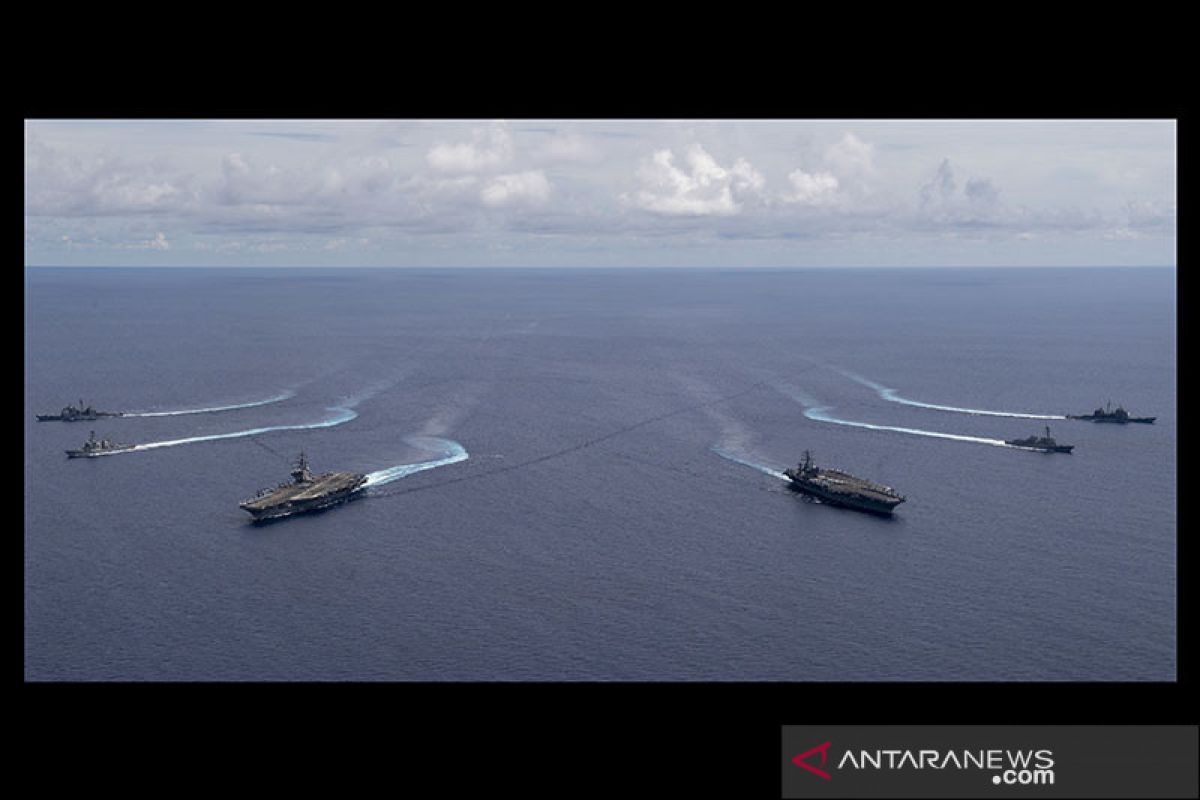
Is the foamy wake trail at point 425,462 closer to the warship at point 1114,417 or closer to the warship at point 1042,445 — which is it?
the warship at point 1042,445

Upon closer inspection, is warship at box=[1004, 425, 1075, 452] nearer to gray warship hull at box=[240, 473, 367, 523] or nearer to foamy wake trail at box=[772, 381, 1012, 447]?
A: foamy wake trail at box=[772, 381, 1012, 447]

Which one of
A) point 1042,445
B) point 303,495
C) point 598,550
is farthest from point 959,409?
point 303,495

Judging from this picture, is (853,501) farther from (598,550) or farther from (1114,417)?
(1114,417)

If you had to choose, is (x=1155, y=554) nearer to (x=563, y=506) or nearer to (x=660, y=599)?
(x=660, y=599)

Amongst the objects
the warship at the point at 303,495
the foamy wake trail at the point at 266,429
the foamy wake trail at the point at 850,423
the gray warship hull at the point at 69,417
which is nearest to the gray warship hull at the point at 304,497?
the warship at the point at 303,495

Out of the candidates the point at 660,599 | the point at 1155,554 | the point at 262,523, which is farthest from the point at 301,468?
the point at 1155,554

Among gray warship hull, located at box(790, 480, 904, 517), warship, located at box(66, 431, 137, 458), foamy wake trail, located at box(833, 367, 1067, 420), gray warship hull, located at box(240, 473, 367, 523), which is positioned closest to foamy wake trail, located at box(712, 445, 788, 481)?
gray warship hull, located at box(790, 480, 904, 517)
